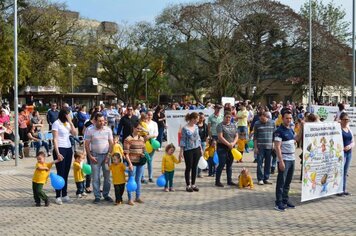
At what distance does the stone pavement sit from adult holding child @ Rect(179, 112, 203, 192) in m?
0.42

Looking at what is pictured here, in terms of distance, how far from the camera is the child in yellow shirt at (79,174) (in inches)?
381

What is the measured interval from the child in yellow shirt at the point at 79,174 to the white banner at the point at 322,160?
419 centimetres

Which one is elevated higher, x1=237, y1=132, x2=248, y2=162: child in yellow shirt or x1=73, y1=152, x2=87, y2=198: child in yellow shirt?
x1=237, y1=132, x2=248, y2=162: child in yellow shirt

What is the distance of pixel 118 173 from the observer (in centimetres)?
912

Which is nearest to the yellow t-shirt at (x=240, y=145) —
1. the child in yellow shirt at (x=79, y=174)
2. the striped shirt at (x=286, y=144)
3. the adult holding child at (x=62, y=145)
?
the child in yellow shirt at (x=79, y=174)

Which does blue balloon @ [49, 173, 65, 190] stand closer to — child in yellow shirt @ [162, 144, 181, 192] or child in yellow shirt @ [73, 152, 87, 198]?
child in yellow shirt @ [73, 152, 87, 198]

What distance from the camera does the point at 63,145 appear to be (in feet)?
30.3

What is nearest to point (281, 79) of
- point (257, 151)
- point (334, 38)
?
point (334, 38)

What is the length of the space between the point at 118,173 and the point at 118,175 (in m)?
0.05

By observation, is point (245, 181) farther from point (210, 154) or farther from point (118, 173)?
point (118, 173)

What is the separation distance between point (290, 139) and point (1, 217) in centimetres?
498

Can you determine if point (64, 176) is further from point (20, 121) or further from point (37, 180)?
point (20, 121)

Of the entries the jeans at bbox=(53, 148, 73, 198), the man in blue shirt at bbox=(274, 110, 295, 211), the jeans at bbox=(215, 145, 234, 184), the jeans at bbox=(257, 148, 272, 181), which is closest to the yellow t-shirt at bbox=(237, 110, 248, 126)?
the jeans at bbox=(257, 148, 272, 181)

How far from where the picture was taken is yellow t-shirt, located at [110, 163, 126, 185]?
9078 millimetres
